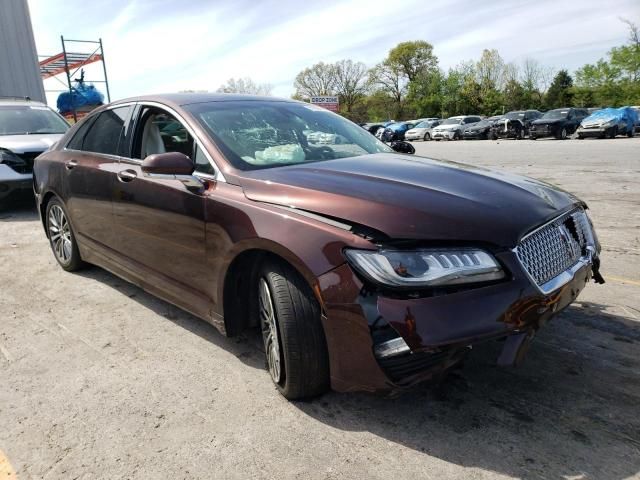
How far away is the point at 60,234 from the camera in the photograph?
5.00 meters

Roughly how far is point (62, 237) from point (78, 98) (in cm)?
2251

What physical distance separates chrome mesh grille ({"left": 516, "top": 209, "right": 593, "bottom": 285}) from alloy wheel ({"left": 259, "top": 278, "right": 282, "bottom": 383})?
1.20 metres

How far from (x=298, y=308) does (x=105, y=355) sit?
158 centimetres

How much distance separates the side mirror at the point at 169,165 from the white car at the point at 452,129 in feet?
107

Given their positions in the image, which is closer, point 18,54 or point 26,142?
point 26,142

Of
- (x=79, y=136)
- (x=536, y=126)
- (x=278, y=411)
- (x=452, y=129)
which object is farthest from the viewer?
(x=452, y=129)

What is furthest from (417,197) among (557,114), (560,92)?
(560,92)

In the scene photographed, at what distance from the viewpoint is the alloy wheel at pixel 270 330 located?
2580 millimetres

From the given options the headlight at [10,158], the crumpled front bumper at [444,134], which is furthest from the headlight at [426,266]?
the crumpled front bumper at [444,134]

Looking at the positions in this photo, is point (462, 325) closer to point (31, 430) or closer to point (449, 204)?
point (449, 204)

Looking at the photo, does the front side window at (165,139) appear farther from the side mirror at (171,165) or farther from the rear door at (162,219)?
the side mirror at (171,165)

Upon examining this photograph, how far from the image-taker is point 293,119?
3.60 m

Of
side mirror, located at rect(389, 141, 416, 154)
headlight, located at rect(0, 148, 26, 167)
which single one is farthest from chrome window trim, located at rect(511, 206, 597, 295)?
headlight, located at rect(0, 148, 26, 167)

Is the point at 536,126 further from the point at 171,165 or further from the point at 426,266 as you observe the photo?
the point at 426,266
